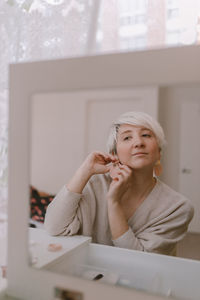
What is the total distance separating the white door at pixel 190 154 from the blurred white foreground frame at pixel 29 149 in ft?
A: 0.19

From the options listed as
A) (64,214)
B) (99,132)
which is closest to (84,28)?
(99,132)

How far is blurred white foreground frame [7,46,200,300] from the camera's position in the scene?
1.70 ft

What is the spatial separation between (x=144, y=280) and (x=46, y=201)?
0.24m

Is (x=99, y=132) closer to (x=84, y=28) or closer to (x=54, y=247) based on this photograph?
(x=54, y=247)

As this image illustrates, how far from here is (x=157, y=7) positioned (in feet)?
2.52

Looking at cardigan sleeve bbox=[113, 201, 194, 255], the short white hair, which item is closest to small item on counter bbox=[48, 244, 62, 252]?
cardigan sleeve bbox=[113, 201, 194, 255]

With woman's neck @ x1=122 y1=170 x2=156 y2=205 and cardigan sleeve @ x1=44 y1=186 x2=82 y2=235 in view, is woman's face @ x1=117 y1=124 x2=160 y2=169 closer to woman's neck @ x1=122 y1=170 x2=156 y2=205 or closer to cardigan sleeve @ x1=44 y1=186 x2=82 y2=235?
woman's neck @ x1=122 y1=170 x2=156 y2=205

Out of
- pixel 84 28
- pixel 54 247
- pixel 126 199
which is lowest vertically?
pixel 54 247

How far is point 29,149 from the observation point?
0.61 metres

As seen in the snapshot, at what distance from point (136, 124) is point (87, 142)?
3.9 inches

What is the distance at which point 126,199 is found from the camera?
57 cm

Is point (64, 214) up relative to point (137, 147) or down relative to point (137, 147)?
down

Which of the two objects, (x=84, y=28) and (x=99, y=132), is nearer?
(x=99, y=132)

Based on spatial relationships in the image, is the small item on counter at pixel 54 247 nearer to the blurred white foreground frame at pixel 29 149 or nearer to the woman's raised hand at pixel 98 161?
the blurred white foreground frame at pixel 29 149
